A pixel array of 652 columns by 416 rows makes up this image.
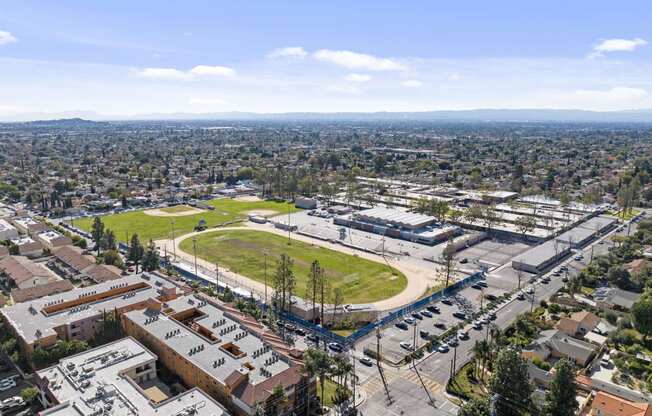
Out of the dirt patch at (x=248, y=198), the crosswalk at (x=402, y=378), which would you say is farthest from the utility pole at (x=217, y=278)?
the dirt patch at (x=248, y=198)

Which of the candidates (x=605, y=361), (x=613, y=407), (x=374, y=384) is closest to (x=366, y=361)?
(x=374, y=384)

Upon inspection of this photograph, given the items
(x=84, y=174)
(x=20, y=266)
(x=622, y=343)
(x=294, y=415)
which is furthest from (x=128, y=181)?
(x=622, y=343)

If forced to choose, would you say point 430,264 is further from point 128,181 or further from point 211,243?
point 128,181

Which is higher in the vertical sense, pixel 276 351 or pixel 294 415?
pixel 276 351

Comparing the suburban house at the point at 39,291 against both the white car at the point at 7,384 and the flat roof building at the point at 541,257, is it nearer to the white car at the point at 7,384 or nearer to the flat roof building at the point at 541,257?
the white car at the point at 7,384

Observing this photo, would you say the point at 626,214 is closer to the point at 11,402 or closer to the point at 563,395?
the point at 563,395
